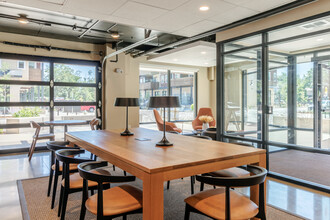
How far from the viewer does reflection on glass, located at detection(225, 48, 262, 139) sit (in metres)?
4.39

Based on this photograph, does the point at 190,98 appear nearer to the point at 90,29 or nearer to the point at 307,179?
the point at 90,29

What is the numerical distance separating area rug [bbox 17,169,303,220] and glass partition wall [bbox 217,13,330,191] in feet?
5.04

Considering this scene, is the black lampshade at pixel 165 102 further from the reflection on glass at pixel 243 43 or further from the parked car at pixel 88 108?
the parked car at pixel 88 108

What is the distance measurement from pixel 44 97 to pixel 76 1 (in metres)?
3.97

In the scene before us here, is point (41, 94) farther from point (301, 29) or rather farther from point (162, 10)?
point (301, 29)

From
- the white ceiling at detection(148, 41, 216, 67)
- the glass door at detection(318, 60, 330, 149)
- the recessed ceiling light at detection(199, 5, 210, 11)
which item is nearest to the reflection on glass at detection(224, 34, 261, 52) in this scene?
the white ceiling at detection(148, 41, 216, 67)

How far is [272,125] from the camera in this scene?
418 cm

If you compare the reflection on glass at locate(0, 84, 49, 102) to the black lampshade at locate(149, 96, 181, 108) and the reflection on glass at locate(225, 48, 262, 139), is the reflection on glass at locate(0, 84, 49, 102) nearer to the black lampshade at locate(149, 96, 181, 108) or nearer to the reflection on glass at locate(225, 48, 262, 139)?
the reflection on glass at locate(225, 48, 262, 139)

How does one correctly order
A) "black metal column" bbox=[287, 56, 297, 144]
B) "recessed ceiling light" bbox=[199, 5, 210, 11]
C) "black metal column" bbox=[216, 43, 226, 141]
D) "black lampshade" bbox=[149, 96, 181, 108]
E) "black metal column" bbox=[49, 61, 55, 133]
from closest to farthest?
"black lampshade" bbox=[149, 96, 181, 108] < "recessed ceiling light" bbox=[199, 5, 210, 11] < "black metal column" bbox=[287, 56, 297, 144] < "black metal column" bbox=[216, 43, 226, 141] < "black metal column" bbox=[49, 61, 55, 133]

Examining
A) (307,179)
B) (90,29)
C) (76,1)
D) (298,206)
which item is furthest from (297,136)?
(90,29)

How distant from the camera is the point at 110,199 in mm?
1909

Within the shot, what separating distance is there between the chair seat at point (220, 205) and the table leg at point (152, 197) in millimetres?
353

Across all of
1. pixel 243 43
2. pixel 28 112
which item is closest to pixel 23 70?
pixel 28 112

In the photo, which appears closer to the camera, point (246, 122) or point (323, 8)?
point (323, 8)
